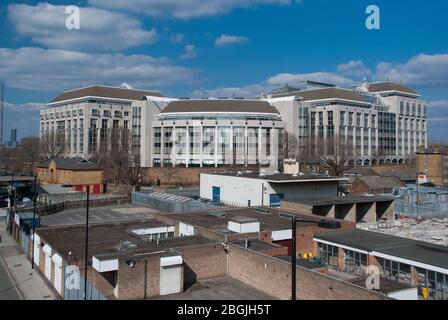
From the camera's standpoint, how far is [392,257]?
20125 mm

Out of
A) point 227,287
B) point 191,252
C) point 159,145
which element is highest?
point 159,145

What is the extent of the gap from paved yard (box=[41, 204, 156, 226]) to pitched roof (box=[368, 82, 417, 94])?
3728 inches

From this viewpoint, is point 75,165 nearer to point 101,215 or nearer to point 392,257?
point 101,215

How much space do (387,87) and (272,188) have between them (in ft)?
307

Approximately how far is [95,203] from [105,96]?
58.6 meters

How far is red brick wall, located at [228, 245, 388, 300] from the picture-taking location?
1568 cm

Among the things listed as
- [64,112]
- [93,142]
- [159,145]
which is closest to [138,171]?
[159,145]

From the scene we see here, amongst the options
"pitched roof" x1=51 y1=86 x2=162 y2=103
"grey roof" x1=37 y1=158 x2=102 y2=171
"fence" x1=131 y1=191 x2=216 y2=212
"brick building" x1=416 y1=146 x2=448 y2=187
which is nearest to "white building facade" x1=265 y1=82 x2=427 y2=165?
"brick building" x1=416 y1=146 x2=448 y2=187

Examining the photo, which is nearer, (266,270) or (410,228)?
(266,270)

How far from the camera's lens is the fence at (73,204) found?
4413 cm

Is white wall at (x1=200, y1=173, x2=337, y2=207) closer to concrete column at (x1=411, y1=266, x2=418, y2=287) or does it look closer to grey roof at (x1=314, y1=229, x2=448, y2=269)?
grey roof at (x1=314, y1=229, x2=448, y2=269)

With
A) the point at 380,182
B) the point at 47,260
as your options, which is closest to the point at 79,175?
the point at 47,260
